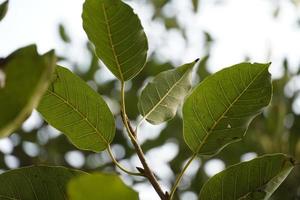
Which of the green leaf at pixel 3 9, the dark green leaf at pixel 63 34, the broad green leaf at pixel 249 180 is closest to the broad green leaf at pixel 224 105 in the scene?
the broad green leaf at pixel 249 180

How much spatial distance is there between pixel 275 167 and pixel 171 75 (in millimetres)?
294

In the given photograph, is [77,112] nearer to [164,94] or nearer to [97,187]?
[164,94]

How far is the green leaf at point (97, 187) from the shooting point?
20.8 inches

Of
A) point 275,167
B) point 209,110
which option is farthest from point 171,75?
point 275,167

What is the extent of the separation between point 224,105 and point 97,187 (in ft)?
1.55

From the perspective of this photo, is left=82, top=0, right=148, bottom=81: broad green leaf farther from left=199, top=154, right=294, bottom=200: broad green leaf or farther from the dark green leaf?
the dark green leaf

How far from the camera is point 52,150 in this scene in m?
2.53

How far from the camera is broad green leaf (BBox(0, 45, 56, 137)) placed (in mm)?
480

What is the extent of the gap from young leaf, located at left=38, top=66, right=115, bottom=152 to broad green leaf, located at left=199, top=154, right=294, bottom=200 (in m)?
0.21

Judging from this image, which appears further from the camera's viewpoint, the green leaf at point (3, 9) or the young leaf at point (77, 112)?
the young leaf at point (77, 112)

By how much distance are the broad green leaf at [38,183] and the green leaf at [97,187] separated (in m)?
0.30

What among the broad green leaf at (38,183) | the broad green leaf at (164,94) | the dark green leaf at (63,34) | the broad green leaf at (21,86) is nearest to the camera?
the broad green leaf at (21,86)

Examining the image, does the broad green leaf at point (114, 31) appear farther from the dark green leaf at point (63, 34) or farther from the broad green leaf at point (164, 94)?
the dark green leaf at point (63, 34)

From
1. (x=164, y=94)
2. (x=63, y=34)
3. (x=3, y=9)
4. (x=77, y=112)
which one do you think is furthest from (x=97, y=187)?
(x=63, y=34)
